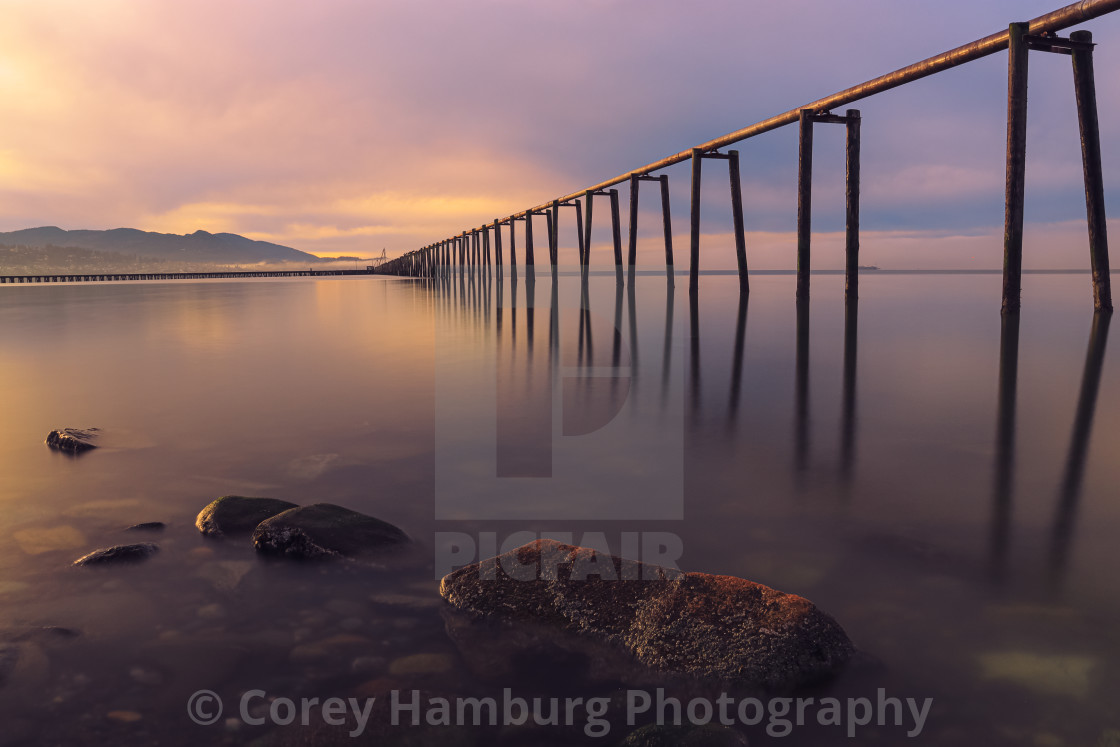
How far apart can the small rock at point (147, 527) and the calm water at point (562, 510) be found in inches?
2.2

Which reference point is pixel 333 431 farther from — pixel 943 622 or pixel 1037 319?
pixel 1037 319

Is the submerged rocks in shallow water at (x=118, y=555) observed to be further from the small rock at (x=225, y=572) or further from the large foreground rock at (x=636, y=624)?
the large foreground rock at (x=636, y=624)

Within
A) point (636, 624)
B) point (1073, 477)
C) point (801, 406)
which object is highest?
point (801, 406)

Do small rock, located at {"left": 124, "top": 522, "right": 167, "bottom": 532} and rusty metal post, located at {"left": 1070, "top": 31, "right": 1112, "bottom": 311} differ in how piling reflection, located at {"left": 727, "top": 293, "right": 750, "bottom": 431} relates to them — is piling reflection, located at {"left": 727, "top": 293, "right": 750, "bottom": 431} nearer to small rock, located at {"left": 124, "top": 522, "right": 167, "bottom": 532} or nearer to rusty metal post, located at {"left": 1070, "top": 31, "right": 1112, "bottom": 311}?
small rock, located at {"left": 124, "top": 522, "right": 167, "bottom": 532}

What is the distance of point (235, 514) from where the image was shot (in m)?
4.17

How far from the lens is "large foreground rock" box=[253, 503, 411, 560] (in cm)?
373

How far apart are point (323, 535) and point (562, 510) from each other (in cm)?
158

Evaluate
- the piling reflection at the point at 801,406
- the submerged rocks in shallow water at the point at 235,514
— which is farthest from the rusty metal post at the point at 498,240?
the submerged rocks in shallow water at the point at 235,514

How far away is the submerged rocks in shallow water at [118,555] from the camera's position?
3668 mm

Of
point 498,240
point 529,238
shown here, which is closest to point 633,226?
point 529,238

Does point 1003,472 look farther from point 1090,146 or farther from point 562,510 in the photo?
point 1090,146

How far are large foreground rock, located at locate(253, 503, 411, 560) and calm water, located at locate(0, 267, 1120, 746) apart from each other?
0.51 feet

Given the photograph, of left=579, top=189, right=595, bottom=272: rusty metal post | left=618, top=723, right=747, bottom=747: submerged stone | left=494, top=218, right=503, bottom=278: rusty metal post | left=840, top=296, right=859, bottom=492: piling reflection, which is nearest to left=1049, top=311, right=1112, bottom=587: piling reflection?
left=840, top=296, right=859, bottom=492: piling reflection

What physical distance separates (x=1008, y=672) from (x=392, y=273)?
513 ft
